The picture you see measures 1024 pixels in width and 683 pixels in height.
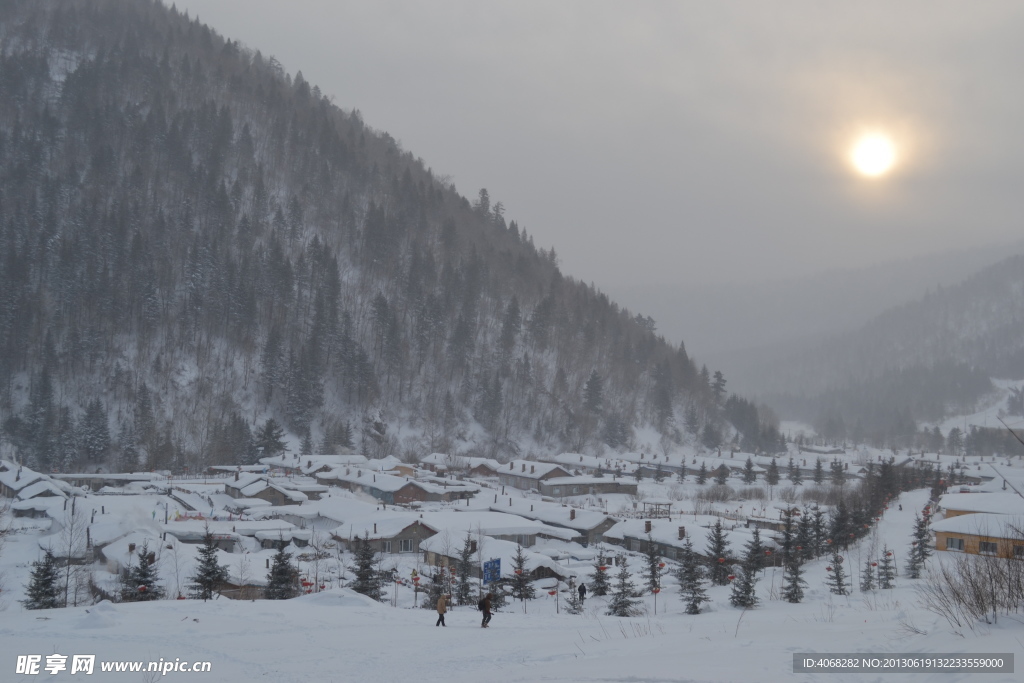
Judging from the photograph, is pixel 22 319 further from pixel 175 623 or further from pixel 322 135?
pixel 175 623

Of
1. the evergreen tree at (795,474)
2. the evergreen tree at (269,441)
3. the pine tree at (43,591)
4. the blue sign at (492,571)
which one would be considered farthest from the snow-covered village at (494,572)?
the evergreen tree at (269,441)

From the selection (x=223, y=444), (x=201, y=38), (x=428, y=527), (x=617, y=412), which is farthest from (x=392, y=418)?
(x=201, y=38)

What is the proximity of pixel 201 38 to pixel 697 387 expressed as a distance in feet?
370

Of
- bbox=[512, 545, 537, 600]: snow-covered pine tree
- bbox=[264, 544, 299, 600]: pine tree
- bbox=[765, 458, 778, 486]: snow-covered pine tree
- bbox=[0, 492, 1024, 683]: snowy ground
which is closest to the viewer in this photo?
bbox=[0, 492, 1024, 683]: snowy ground

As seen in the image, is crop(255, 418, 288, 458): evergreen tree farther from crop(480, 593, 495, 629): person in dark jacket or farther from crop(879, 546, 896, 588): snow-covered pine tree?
crop(480, 593, 495, 629): person in dark jacket

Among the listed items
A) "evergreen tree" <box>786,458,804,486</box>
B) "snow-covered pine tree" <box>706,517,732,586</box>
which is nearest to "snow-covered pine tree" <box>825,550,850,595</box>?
"snow-covered pine tree" <box>706,517,732,586</box>

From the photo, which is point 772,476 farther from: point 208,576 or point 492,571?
point 208,576

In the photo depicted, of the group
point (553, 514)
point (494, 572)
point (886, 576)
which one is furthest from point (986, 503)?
point (494, 572)

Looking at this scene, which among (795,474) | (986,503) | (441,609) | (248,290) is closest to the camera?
(441,609)

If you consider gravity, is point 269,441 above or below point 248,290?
below

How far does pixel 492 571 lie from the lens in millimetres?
28109

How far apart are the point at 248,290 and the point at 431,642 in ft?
280

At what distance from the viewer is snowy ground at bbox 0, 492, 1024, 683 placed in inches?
356

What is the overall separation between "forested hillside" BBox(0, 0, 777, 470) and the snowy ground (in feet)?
201
